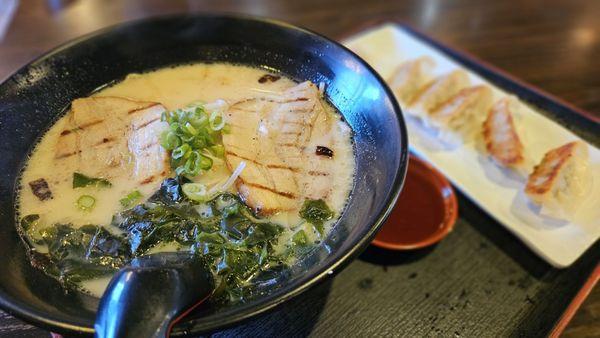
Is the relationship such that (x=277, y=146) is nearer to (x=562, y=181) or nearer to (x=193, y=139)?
(x=193, y=139)

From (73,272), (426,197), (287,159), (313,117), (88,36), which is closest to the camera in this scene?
(73,272)

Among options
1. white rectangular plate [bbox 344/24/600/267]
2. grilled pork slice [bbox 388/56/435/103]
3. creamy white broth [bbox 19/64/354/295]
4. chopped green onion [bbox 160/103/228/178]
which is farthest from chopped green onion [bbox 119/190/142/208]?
grilled pork slice [bbox 388/56/435/103]

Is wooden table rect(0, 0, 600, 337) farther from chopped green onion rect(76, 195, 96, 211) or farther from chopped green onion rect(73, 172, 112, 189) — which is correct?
chopped green onion rect(76, 195, 96, 211)

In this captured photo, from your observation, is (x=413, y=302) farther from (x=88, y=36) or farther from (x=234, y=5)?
(x=234, y=5)

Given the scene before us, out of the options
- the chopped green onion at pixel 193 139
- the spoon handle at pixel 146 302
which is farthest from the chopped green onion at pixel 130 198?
the spoon handle at pixel 146 302

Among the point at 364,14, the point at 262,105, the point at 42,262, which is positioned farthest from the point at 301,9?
the point at 42,262

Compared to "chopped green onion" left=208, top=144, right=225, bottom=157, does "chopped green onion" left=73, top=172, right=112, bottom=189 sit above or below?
above
